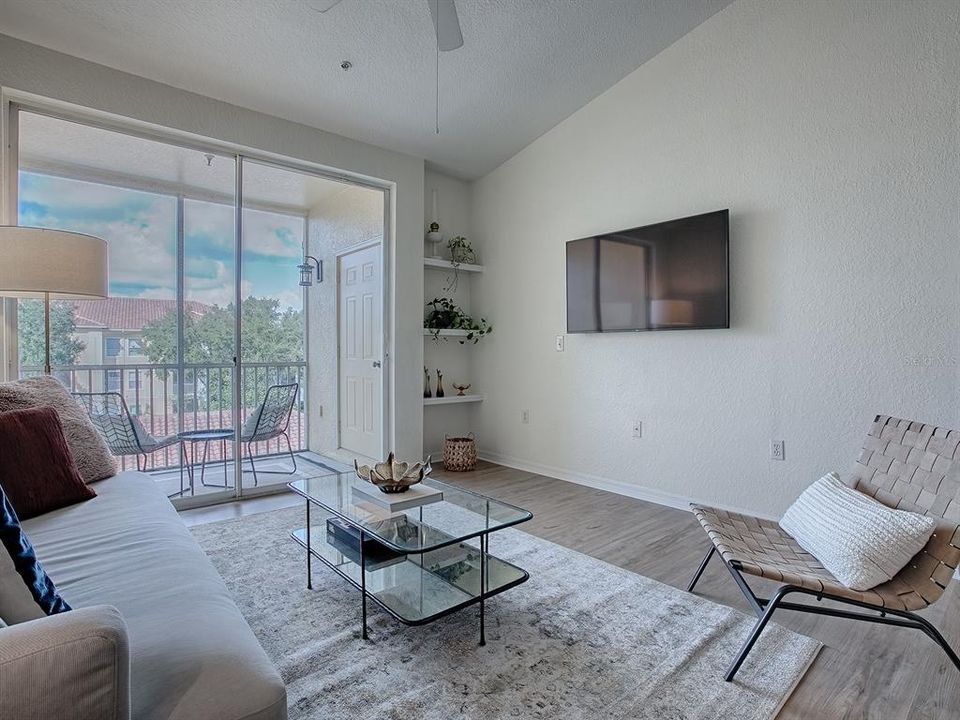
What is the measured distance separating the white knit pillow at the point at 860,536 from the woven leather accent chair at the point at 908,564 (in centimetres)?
4

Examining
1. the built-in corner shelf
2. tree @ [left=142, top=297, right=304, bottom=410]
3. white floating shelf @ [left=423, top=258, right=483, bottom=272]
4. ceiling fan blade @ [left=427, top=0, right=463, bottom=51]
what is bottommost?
the built-in corner shelf

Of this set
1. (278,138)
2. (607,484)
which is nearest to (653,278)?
(607,484)

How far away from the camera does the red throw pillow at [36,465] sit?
1742 millimetres

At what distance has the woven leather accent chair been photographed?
1565mm

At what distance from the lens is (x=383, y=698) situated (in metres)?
1.55

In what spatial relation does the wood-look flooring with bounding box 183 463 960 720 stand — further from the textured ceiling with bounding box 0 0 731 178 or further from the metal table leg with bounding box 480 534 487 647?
the textured ceiling with bounding box 0 0 731 178

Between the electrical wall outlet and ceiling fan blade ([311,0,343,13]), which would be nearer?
ceiling fan blade ([311,0,343,13])

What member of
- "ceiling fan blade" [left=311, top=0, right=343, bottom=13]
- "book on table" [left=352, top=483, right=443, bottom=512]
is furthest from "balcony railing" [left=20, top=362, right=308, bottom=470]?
"ceiling fan blade" [left=311, top=0, right=343, bottom=13]

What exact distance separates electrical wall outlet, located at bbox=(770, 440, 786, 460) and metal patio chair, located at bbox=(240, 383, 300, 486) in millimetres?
3405

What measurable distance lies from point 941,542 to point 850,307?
59.9 inches

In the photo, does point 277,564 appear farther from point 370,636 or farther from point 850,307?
point 850,307

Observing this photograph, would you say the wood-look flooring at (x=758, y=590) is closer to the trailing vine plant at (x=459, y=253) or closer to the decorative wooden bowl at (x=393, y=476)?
the decorative wooden bowl at (x=393, y=476)

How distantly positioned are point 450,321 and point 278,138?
2.04m

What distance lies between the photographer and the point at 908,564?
166cm
